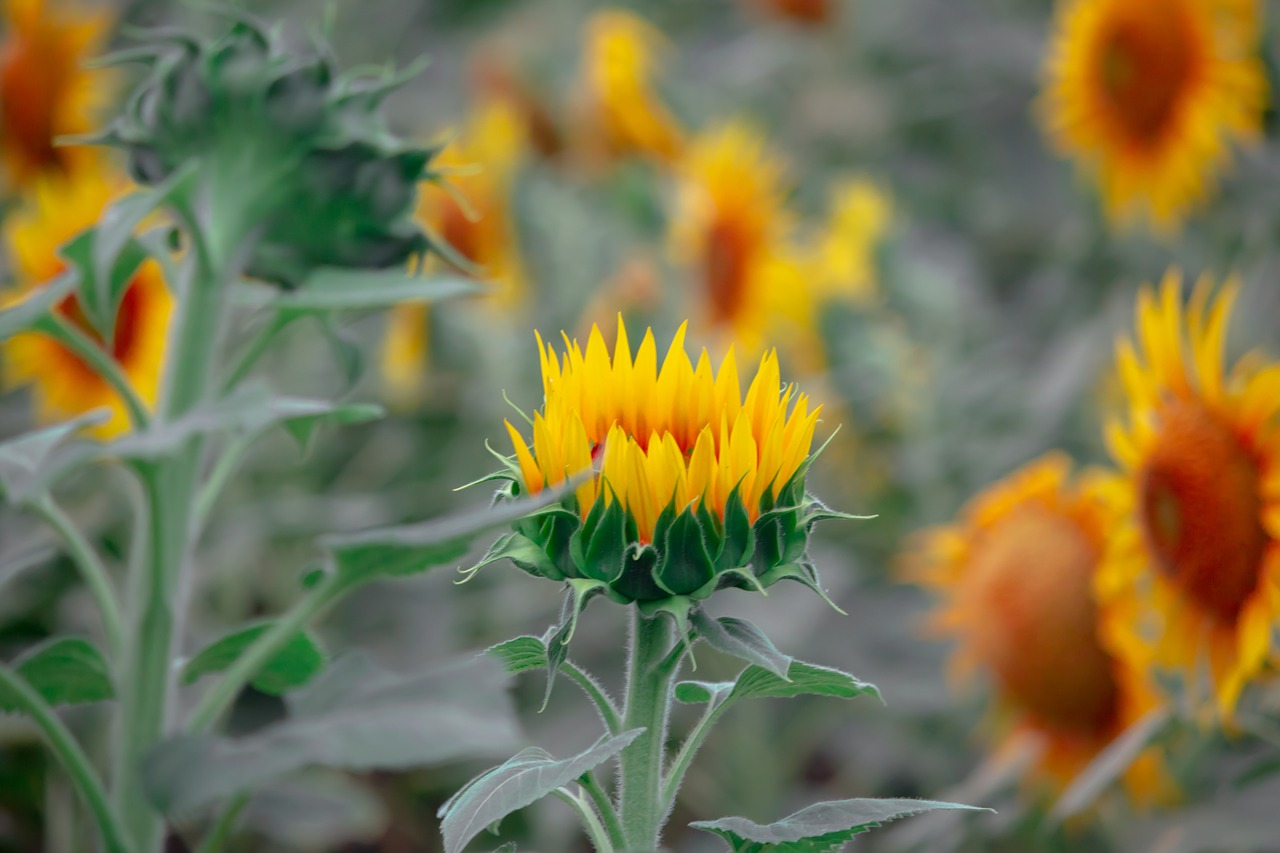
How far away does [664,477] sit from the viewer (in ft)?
0.97

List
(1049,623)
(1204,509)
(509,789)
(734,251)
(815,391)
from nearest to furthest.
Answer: (509,789)
(1204,509)
(1049,623)
(815,391)
(734,251)

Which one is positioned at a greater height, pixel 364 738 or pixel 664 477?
pixel 664 477

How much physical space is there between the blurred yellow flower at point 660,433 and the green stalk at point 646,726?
0.11 ft

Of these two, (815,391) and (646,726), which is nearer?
(646,726)

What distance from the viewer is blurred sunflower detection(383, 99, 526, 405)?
1.27 meters

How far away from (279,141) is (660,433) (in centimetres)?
22

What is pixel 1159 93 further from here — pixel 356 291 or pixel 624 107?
pixel 356 291

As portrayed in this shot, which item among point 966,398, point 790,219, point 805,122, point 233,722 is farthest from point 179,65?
point 805,122

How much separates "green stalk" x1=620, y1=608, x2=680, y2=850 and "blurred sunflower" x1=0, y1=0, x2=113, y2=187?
3.35ft

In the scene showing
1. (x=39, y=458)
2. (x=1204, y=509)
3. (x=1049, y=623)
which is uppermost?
(x=39, y=458)

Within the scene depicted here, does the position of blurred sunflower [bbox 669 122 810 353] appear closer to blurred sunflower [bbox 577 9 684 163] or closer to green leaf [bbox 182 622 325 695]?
blurred sunflower [bbox 577 9 684 163]

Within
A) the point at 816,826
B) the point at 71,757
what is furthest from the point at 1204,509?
the point at 71,757

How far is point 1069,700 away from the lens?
789 millimetres

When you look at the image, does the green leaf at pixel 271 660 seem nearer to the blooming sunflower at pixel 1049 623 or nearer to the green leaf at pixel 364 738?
the green leaf at pixel 364 738
